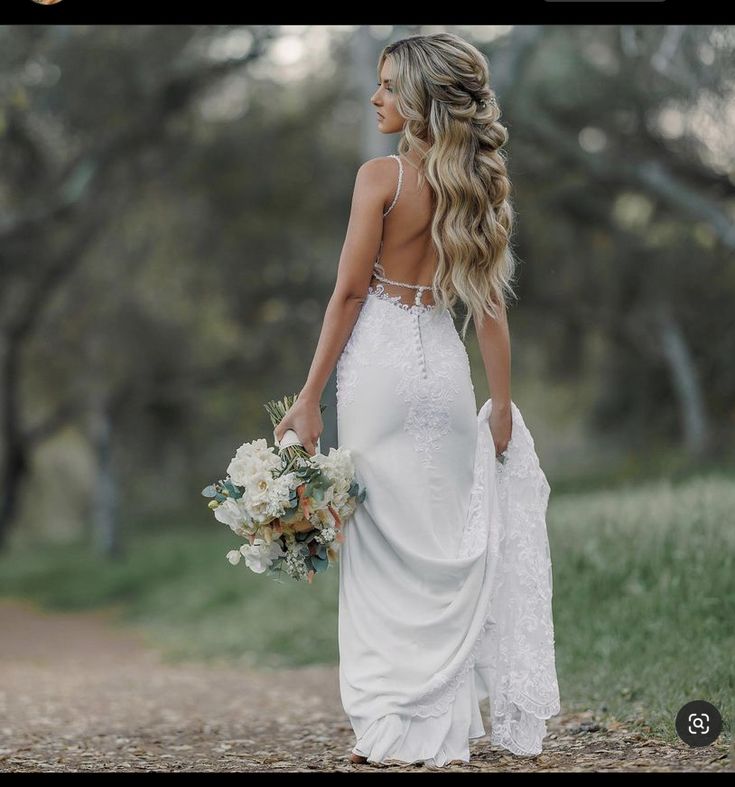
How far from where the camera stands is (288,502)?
3.79 metres

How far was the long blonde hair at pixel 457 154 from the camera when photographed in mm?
3992

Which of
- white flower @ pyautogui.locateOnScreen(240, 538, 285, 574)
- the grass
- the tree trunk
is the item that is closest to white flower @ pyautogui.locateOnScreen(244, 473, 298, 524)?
white flower @ pyautogui.locateOnScreen(240, 538, 285, 574)

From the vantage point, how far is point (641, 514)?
304 inches

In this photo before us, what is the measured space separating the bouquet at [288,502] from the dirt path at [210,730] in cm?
70

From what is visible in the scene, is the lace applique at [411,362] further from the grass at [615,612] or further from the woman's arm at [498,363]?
the grass at [615,612]

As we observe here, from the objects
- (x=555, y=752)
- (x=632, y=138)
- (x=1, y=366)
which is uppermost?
(x=632, y=138)

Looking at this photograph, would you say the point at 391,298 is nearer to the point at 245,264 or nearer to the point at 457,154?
the point at 457,154

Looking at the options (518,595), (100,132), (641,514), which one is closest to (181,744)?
(518,595)

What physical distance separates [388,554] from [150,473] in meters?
16.0

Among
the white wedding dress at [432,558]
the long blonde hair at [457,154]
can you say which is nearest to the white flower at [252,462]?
the white wedding dress at [432,558]

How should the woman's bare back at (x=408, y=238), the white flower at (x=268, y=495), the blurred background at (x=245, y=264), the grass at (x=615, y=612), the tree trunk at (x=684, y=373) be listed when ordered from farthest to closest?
the tree trunk at (x=684, y=373)
the blurred background at (x=245, y=264)
the grass at (x=615, y=612)
the woman's bare back at (x=408, y=238)
the white flower at (x=268, y=495)

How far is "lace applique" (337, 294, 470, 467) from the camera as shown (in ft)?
13.3

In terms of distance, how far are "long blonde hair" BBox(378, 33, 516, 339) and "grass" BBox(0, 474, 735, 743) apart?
175 centimetres

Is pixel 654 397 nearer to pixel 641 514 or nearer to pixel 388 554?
pixel 641 514
